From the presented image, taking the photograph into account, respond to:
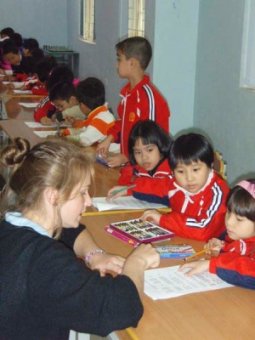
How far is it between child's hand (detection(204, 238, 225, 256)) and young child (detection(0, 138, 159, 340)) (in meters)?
0.53

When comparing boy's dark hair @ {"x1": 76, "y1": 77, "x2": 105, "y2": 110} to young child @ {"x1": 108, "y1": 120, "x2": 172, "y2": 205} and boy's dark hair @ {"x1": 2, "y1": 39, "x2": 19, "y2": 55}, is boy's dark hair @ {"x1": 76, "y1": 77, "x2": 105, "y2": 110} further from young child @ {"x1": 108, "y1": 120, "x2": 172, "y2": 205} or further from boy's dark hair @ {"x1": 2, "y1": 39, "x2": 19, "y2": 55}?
boy's dark hair @ {"x1": 2, "y1": 39, "x2": 19, "y2": 55}

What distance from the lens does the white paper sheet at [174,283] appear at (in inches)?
62.9

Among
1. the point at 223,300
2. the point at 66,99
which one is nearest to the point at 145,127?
the point at 223,300

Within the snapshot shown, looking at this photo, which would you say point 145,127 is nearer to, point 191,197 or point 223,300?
point 191,197

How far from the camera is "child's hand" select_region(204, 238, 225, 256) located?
1.94 m

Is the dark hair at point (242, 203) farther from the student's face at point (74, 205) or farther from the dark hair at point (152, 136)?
the dark hair at point (152, 136)

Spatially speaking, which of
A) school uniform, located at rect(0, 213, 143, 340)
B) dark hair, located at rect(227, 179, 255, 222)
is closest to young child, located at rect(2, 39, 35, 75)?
dark hair, located at rect(227, 179, 255, 222)

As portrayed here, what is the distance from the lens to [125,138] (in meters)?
3.46

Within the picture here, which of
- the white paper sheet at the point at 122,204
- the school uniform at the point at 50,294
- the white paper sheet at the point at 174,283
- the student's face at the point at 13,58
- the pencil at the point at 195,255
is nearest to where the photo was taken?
the school uniform at the point at 50,294

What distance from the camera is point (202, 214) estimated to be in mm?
2197

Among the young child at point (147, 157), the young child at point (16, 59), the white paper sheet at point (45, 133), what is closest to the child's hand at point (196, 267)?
the young child at point (147, 157)

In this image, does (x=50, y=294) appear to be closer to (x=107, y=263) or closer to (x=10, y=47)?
(x=107, y=263)

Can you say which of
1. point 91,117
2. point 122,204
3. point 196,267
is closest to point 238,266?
point 196,267

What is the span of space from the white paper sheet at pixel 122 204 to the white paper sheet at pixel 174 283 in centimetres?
72
